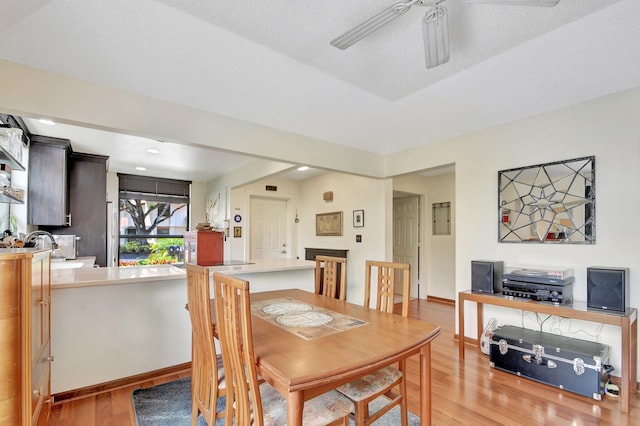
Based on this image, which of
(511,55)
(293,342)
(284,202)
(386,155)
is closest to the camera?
(293,342)

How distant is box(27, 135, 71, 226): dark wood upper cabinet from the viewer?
3553mm

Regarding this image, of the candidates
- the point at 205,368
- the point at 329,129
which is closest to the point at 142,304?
the point at 205,368

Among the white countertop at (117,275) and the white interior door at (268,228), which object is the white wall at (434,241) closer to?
the white interior door at (268,228)

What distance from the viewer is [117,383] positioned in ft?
7.84

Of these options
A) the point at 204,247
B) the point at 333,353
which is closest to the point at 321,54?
the point at 333,353

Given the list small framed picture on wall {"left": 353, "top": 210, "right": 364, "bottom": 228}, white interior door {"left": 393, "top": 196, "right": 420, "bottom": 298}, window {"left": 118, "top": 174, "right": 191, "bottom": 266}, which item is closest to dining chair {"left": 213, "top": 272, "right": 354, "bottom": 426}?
small framed picture on wall {"left": 353, "top": 210, "right": 364, "bottom": 228}

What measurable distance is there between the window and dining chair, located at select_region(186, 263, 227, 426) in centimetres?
461

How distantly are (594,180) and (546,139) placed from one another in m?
0.52

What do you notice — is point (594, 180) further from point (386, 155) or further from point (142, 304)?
point (142, 304)

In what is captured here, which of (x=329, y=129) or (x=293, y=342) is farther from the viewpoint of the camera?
(x=329, y=129)

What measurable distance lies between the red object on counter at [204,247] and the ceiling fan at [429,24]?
2192 millimetres

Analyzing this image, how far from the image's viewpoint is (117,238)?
547 cm

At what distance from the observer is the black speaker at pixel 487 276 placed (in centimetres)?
289

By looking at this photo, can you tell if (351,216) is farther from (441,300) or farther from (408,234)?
(441,300)
